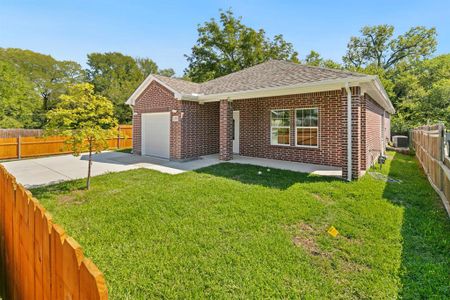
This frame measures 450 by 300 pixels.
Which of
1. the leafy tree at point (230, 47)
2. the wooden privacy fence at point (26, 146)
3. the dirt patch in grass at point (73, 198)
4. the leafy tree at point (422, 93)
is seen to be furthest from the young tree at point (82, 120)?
the leafy tree at point (422, 93)

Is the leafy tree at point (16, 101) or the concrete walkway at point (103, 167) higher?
the leafy tree at point (16, 101)

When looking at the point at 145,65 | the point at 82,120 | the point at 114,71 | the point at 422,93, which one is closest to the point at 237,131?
the point at 82,120

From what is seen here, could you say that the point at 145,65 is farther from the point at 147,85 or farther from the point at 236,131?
the point at 236,131

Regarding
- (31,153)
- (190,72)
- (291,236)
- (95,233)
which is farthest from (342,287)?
(190,72)

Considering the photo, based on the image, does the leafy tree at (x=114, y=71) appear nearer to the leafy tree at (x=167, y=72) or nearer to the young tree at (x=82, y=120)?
the leafy tree at (x=167, y=72)

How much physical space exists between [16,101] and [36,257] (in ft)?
108

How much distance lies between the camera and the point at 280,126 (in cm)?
1137

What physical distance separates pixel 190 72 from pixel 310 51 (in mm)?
16027

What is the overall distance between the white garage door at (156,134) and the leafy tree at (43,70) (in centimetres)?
2463

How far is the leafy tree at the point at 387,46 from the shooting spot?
31.4 metres

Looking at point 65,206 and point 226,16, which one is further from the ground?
point 226,16

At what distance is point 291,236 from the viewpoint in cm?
428

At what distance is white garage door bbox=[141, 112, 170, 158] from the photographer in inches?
488

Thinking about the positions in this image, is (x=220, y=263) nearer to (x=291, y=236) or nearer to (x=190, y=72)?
(x=291, y=236)
